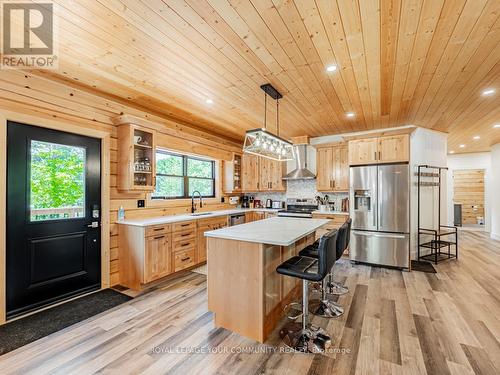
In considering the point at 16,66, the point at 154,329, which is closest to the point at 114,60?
the point at 16,66

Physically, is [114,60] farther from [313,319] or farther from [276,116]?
[313,319]

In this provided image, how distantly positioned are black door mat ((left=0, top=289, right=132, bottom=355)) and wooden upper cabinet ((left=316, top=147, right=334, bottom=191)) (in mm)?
4307

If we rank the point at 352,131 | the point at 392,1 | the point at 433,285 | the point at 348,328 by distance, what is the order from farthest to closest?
1. the point at 352,131
2. the point at 433,285
3. the point at 348,328
4. the point at 392,1

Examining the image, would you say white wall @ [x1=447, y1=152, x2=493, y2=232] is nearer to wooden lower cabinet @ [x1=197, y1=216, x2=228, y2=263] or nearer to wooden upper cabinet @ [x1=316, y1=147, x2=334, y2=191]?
wooden upper cabinet @ [x1=316, y1=147, x2=334, y2=191]

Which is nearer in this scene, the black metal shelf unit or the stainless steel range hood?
the black metal shelf unit

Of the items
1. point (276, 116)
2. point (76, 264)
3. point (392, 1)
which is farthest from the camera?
point (276, 116)

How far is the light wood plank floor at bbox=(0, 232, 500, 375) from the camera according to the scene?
191 cm

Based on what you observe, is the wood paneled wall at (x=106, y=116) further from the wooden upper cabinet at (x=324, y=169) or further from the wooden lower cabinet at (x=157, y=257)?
the wooden upper cabinet at (x=324, y=169)

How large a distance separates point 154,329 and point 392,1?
350cm

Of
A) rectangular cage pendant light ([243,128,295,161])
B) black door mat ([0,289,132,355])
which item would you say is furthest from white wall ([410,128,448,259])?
black door mat ([0,289,132,355])


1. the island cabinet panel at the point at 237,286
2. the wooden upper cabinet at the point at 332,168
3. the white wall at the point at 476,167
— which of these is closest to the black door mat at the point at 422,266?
the wooden upper cabinet at the point at 332,168

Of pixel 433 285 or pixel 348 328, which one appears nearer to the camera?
pixel 348 328

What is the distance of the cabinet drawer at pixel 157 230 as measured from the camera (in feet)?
11.0

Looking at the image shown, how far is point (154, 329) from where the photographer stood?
2.44m
